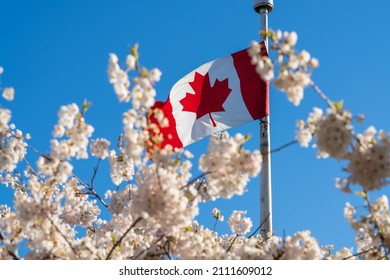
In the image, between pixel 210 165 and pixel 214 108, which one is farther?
pixel 214 108

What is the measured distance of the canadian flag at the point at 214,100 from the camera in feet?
37.3

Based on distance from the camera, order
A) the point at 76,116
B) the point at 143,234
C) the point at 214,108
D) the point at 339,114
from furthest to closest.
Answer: the point at 214,108
the point at 143,234
the point at 76,116
the point at 339,114

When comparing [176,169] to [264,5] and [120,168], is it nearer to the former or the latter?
[120,168]

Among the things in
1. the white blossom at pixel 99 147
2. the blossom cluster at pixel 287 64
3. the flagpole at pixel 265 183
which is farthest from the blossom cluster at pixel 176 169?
the flagpole at pixel 265 183

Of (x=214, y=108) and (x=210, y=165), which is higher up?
(x=214, y=108)

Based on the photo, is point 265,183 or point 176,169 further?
point 265,183

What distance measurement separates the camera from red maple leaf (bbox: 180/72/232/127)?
11.6m

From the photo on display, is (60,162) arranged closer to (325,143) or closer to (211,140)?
(211,140)

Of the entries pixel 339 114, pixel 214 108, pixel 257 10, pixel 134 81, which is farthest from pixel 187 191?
pixel 257 10

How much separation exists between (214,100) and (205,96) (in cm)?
22

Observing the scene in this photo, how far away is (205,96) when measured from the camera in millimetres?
11812

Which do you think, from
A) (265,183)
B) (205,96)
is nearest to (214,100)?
(205,96)

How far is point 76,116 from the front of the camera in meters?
5.95

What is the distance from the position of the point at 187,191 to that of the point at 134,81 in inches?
49.0
